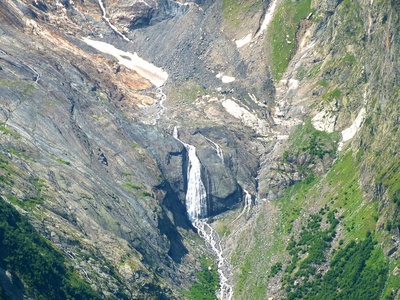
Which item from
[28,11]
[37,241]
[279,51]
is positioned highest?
[279,51]

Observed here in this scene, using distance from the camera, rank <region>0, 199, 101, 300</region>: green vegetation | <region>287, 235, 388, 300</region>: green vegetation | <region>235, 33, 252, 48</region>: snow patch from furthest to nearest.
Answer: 1. <region>235, 33, 252, 48</region>: snow patch
2. <region>287, 235, 388, 300</region>: green vegetation
3. <region>0, 199, 101, 300</region>: green vegetation

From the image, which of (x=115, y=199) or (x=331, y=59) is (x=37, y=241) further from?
(x=331, y=59)

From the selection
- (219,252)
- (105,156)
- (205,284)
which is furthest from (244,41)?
(205,284)

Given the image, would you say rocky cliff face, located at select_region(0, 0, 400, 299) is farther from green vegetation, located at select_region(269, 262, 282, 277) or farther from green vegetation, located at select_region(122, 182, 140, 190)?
green vegetation, located at select_region(269, 262, 282, 277)

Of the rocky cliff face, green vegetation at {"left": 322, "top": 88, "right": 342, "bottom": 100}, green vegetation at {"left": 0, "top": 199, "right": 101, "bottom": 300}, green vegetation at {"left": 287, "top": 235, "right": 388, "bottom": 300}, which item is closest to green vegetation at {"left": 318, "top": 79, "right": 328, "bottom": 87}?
the rocky cliff face

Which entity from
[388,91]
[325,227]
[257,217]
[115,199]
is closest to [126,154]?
[115,199]

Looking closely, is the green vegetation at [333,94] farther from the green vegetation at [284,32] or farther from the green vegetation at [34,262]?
the green vegetation at [34,262]

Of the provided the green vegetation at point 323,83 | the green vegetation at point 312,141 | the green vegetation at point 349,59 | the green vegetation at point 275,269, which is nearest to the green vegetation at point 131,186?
the green vegetation at point 275,269
